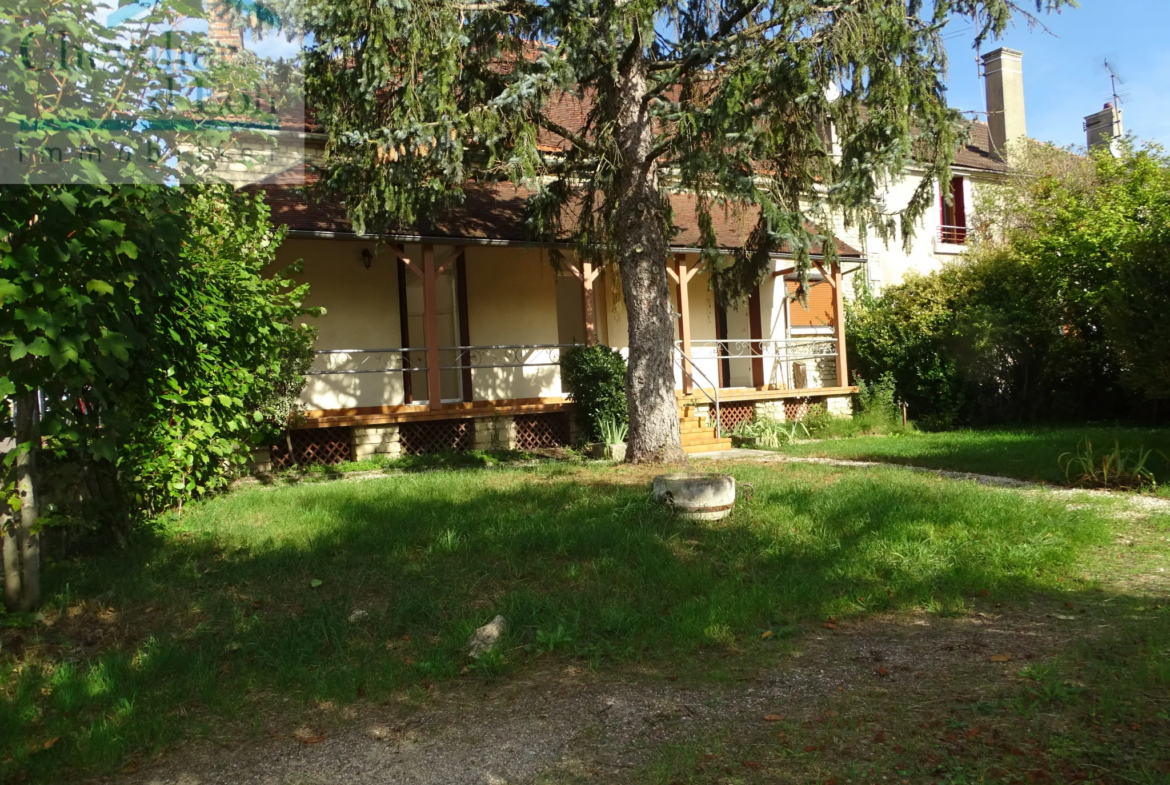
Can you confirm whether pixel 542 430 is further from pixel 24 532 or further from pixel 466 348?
pixel 24 532

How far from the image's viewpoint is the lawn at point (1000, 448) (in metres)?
11.2

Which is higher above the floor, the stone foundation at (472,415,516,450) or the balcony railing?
the balcony railing

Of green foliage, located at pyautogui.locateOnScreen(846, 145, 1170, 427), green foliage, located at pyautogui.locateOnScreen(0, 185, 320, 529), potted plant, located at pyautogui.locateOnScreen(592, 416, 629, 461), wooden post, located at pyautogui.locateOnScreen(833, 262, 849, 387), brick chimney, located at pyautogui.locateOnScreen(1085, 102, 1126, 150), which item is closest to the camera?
green foliage, located at pyautogui.locateOnScreen(0, 185, 320, 529)

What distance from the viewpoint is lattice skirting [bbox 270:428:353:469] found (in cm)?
1288

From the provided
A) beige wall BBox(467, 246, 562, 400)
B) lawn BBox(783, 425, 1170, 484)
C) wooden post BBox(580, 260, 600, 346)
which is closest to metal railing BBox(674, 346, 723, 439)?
lawn BBox(783, 425, 1170, 484)

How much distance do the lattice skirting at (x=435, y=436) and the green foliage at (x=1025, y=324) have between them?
876cm

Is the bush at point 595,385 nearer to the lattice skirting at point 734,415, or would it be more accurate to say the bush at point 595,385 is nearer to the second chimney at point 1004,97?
the lattice skirting at point 734,415

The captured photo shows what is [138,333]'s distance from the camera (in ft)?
17.6

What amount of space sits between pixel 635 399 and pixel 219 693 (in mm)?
6945

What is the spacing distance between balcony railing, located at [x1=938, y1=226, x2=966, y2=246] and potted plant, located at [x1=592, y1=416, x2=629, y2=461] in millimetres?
13038

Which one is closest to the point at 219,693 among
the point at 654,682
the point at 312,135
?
the point at 654,682

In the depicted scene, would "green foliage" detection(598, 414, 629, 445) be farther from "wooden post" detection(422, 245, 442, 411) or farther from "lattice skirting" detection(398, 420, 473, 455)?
"wooden post" detection(422, 245, 442, 411)

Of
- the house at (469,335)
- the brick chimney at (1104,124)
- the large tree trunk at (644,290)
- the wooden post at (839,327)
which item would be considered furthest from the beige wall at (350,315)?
the brick chimney at (1104,124)

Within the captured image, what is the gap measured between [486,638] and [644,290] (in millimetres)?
6359
